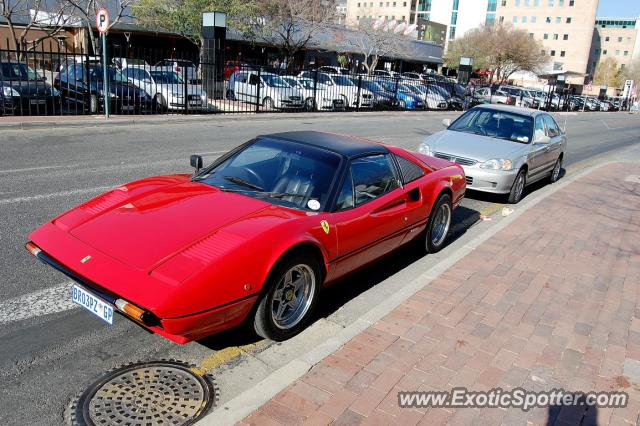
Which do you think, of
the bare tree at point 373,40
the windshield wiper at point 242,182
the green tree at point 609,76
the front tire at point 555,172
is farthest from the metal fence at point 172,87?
the green tree at point 609,76

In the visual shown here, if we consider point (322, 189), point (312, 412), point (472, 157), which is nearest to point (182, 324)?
point (312, 412)

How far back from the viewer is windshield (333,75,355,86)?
25719mm

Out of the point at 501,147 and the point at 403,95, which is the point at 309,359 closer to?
the point at 501,147

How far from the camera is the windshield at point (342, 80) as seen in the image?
84.4 ft

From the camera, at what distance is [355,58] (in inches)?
2293

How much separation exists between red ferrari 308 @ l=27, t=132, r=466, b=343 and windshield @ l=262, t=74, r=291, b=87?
17.4m

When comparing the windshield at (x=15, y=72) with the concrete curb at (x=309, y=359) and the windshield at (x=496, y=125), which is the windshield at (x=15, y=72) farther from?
the concrete curb at (x=309, y=359)

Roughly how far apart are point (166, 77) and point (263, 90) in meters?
4.70

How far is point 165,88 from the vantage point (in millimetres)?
17984

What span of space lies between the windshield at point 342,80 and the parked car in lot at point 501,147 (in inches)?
629

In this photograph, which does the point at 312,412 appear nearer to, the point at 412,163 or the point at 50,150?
the point at 412,163

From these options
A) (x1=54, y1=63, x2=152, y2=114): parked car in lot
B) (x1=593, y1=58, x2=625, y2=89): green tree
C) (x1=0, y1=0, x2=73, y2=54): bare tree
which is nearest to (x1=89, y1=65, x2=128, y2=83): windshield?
(x1=54, y1=63, x2=152, y2=114): parked car in lot

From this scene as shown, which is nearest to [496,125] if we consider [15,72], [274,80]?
[15,72]

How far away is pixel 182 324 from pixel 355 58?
191 ft
